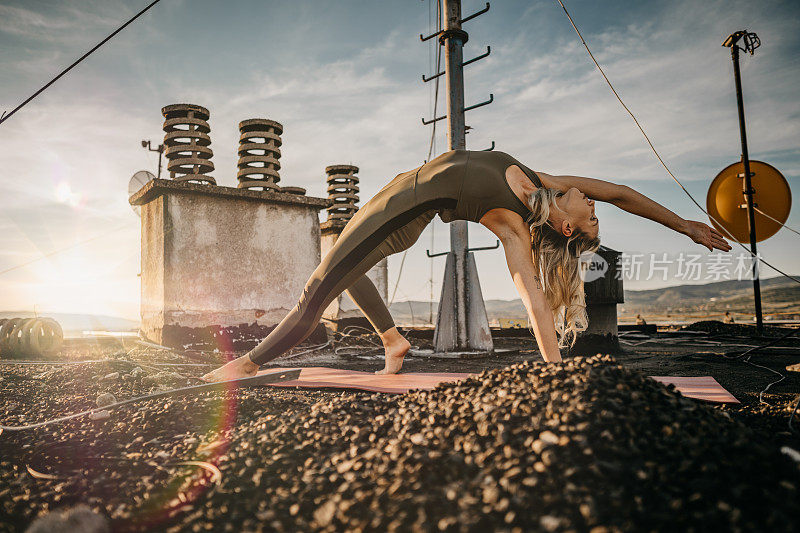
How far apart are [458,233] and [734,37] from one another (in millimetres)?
4581

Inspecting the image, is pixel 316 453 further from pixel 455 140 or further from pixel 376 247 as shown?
pixel 455 140

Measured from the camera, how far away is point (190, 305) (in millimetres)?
5465

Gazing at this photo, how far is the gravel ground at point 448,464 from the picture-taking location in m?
0.98

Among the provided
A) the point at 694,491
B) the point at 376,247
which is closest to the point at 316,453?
the point at 694,491

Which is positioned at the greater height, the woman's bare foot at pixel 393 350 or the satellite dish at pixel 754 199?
the satellite dish at pixel 754 199

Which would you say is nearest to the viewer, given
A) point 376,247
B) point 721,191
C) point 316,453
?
point 316,453

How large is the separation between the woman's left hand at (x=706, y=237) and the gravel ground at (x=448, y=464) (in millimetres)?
856

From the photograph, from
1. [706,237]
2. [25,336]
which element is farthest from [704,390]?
[25,336]

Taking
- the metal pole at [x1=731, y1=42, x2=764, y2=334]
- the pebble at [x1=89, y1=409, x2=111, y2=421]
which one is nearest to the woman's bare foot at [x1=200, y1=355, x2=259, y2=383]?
the pebble at [x1=89, y1=409, x2=111, y2=421]

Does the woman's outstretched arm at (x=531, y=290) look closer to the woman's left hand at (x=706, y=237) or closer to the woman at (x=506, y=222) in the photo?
the woman at (x=506, y=222)

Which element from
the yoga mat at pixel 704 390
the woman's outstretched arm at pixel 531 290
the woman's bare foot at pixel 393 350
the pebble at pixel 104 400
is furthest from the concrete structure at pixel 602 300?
the pebble at pixel 104 400

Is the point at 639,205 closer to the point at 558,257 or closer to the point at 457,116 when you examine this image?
the point at 558,257

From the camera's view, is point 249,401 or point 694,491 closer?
point 694,491

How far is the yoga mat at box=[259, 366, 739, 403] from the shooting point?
2.41 meters
